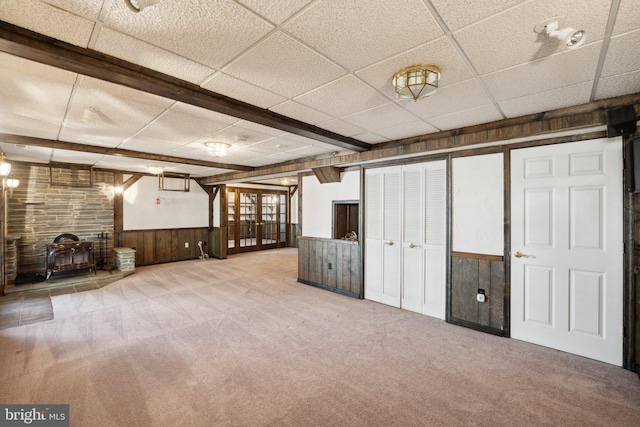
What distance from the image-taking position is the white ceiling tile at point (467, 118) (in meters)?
2.74

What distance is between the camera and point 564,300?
115 inches

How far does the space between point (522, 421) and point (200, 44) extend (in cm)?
321

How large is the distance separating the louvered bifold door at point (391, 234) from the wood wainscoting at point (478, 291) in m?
0.83

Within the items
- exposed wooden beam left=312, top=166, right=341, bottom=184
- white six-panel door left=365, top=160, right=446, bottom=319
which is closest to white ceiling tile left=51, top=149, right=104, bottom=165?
exposed wooden beam left=312, top=166, right=341, bottom=184

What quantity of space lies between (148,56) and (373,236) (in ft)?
12.0

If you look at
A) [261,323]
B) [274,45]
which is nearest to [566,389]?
[261,323]

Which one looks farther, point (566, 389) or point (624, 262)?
point (624, 262)

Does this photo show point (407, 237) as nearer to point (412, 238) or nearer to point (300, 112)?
point (412, 238)

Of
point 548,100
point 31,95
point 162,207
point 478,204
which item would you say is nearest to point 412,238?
point 478,204

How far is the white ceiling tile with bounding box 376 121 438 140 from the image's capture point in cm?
320

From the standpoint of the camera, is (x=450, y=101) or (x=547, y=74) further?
(x=450, y=101)

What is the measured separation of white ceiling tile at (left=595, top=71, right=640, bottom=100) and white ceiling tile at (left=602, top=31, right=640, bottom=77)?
0.32ft

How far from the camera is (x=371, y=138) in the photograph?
12.4 ft

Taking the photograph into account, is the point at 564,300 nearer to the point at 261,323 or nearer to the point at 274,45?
the point at 261,323
